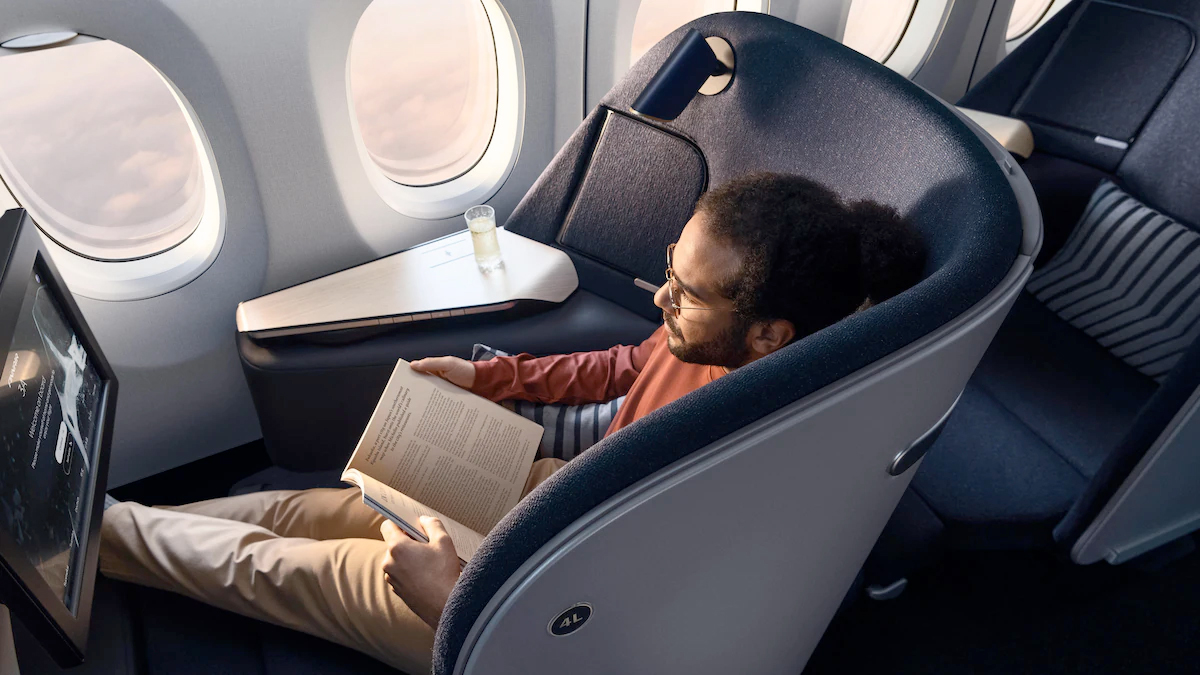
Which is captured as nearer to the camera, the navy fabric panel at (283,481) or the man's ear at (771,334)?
the man's ear at (771,334)

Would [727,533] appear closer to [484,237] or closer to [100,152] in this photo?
[484,237]

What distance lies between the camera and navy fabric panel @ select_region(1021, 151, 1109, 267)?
1.89 metres

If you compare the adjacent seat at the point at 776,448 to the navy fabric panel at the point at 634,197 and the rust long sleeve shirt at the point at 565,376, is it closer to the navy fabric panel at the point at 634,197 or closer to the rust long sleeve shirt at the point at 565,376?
the navy fabric panel at the point at 634,197

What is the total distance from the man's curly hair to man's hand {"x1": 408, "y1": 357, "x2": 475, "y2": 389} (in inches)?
24.4

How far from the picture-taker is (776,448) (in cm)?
74

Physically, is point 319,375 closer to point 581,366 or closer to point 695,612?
point 581,366

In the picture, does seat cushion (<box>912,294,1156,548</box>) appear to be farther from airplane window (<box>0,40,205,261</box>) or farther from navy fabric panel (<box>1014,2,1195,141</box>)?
airplane window (<box>0,40,205,261</box>)

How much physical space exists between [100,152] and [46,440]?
1.47 metres

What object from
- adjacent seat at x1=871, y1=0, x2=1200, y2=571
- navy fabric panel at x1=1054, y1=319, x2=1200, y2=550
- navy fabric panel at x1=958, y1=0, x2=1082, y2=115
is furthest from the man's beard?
navy fabric panel at x1=958, y1=0, x2=1082, y2=115

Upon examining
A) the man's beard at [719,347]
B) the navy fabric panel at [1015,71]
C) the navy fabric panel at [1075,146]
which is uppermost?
the navy fabric panel at [1015,71]

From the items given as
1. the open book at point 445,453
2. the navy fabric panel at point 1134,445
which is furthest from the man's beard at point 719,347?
the navy fabric panel at point 1134,445

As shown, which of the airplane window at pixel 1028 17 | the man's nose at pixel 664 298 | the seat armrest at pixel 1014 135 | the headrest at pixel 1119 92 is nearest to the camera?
the man's nose at pixel 664 298

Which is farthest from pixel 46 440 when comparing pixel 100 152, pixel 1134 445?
pixel 1134 445

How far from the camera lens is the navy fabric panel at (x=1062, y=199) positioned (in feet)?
6.21
